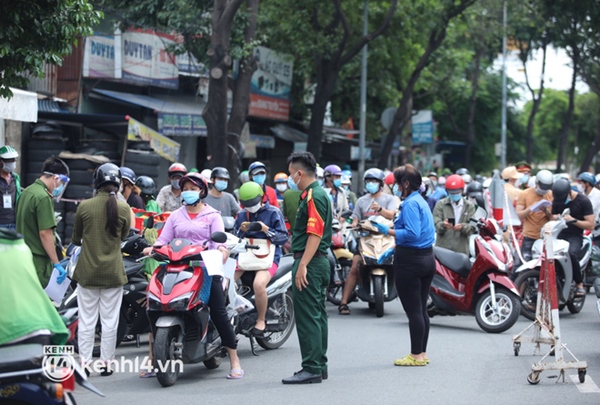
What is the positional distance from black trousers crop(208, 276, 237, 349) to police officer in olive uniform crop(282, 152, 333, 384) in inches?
23.6

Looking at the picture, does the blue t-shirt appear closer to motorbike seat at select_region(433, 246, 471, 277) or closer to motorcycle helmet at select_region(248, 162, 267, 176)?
motorbike seat at select_region(433, 246, 471, 277)

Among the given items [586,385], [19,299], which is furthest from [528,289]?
[19,299]

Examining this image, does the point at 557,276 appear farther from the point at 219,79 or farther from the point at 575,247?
the point at 219,79

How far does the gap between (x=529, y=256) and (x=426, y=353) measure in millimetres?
4199

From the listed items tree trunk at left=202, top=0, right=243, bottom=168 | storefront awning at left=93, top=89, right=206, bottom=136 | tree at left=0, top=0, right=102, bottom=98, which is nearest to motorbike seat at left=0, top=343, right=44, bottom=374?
tree at left=0, top=0, right=102, bottom=98

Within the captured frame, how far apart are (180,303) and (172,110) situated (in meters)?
15.2

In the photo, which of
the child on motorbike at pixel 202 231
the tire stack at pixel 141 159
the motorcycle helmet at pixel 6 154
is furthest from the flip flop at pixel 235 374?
the tire stack at pixel 141 159

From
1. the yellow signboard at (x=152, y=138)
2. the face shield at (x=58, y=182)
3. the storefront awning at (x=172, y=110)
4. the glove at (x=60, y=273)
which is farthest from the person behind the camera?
the storefront awning at (x=172, y=110)

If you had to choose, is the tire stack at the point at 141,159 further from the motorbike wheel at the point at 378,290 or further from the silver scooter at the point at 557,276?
the silver scooter at the point at 557,276

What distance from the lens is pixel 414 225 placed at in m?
8.73

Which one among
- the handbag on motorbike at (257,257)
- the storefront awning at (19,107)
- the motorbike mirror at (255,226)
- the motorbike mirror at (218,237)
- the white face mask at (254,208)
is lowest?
the handbag on motorbike at (257,257)

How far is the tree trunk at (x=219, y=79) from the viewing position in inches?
634

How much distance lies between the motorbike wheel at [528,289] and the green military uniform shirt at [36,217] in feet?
20.2

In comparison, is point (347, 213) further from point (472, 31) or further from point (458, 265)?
point (472, 31)
